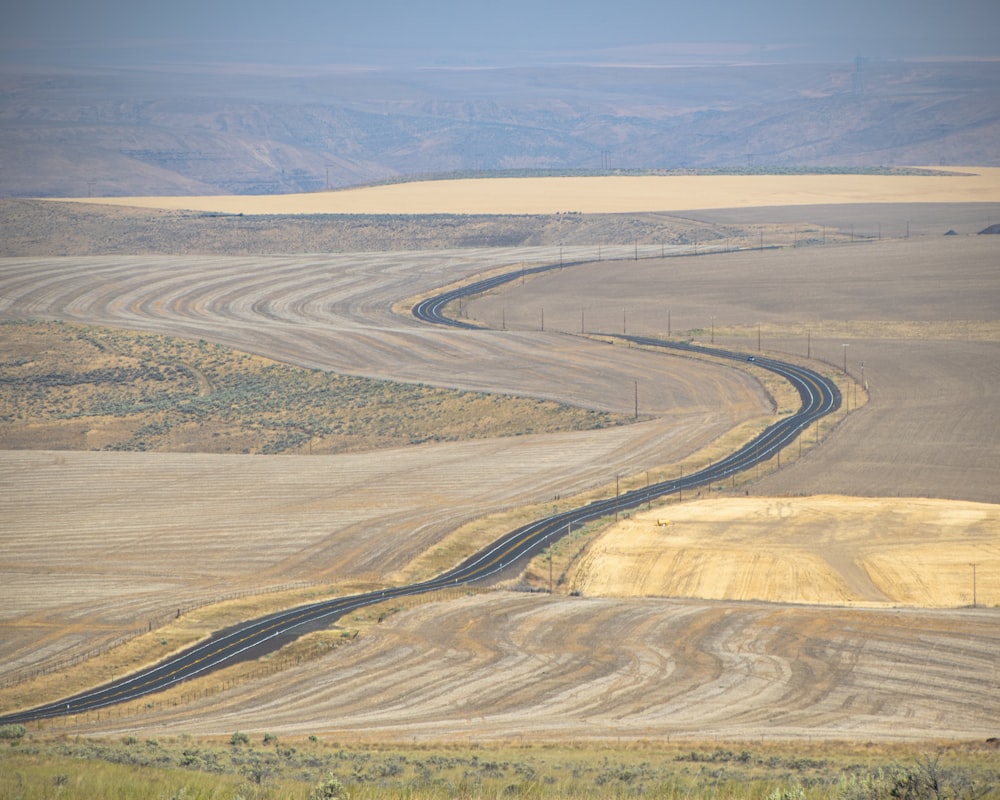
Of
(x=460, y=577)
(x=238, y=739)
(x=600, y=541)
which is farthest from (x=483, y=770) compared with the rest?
(x=600, y=541)

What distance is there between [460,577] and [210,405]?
2212 inches

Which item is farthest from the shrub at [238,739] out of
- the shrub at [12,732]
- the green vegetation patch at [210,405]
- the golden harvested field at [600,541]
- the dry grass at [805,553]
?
the green vegetation patch at [210,405]

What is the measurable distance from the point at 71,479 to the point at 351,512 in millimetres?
20077

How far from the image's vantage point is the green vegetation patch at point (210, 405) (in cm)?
10775

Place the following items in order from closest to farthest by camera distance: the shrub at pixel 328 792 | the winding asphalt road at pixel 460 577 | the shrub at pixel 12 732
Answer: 1. the shrub at pixel 328 792
2. the shrub at pixel 12 732
3. the winding asphalt road at pixel 460 577

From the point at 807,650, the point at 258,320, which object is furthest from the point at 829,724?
the point at 258,320

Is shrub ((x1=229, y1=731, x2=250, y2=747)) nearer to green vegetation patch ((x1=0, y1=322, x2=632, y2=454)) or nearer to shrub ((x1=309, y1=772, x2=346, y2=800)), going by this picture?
shrub ((x1=309, y1=772, x2=346, y2=800))

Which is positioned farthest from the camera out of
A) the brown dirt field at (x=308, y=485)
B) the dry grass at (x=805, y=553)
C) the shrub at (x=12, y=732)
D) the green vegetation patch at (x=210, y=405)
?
the green vegetation patch at (x=210, y=405)

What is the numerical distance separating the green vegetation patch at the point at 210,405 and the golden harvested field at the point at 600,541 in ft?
15.3

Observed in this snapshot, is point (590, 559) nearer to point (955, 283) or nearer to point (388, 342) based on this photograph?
point (388, 342)

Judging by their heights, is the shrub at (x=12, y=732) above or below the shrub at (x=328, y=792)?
below

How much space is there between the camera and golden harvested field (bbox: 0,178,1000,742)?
151 ft

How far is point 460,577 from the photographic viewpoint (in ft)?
225

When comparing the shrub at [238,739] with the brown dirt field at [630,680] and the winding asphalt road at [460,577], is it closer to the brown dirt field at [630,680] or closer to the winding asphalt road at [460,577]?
the brown dirt field at [630,680]
